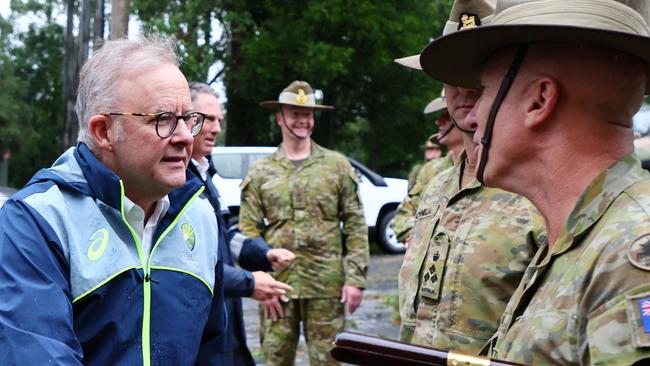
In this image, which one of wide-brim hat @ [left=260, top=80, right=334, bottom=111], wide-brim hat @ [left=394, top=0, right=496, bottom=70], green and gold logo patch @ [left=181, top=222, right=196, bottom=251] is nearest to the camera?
green and gold logo patch @ [left=181, top=222, right=196, bottom=251]

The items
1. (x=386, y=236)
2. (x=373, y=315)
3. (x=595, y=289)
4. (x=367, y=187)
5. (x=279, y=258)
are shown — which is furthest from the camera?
Answer: (x=386, y=236)

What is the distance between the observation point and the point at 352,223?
20.8ft

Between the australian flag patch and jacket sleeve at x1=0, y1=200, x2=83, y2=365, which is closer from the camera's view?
the australian flag patch

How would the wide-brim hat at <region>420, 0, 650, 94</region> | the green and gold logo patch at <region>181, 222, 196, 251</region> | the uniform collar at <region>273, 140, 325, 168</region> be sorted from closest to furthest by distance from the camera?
the wide-brim hat at <region>420, 0, 650, 94</region>, the green and gold logo patch at <region>181, 222, 196, 251</region>, the uniform collar at <region>273, 140, 325, 168</region>

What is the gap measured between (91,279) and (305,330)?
410 cm

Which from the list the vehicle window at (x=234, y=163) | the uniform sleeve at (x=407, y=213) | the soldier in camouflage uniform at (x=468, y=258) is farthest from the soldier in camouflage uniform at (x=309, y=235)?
the vehicle window at (x=234, y=163)

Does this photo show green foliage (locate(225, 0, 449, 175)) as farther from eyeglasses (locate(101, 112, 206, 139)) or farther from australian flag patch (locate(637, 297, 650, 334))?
australian flag patch (locate(637, 297, 650, 334))

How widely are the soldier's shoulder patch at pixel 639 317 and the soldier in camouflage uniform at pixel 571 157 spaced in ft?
0.06

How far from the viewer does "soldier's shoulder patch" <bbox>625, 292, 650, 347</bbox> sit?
1589mm

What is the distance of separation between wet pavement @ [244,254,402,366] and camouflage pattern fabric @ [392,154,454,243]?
987 mm

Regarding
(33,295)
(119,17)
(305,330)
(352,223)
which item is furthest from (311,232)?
(119,17)

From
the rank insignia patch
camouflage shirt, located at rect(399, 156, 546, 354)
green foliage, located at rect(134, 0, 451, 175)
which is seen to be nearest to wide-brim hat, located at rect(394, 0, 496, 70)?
the rank insignia patch

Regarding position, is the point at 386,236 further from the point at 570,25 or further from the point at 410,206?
the point at 570,25

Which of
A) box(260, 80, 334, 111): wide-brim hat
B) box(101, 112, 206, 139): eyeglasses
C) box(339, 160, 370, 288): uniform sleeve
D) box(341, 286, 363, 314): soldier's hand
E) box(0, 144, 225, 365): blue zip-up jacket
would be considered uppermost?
box(101, 112, 206, 139): eyeglasses
